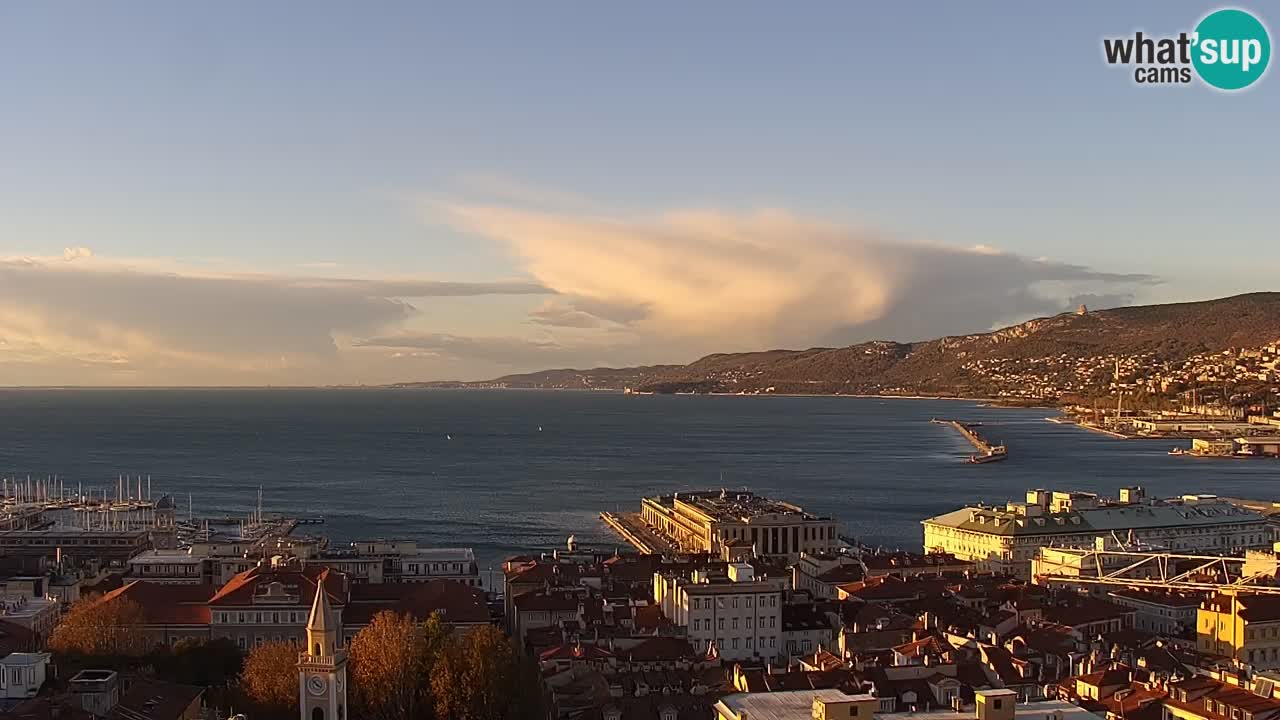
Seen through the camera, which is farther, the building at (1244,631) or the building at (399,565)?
the building at (399,565)

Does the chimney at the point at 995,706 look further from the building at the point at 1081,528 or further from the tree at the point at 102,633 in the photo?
the building at the point at 1081,528

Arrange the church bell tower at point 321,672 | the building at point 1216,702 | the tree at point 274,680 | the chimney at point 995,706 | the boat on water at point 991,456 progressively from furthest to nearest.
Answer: the boat on water at point 991,456 → the tree at point 274,680 → the church bell tower at point 321,672 → the building at point 1216,702 → the chimney at point 995,706

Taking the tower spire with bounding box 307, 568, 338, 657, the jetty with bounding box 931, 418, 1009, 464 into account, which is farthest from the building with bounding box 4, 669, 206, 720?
the jetty with bounding box 931, 418, 1009, 464

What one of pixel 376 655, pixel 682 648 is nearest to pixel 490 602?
pixel 682 648

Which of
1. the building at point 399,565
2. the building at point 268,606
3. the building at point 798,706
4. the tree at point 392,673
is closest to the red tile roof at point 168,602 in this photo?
the building at point 268,606

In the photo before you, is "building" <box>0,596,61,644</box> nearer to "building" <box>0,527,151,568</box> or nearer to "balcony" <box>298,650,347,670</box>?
"balcony" <box>298,650,347,670</box>

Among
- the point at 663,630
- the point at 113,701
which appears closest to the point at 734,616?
the point at 663,630

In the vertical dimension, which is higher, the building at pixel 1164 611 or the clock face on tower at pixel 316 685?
the clock face on tower at pixel 316 685

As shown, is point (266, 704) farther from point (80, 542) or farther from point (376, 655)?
point (80, 542)
